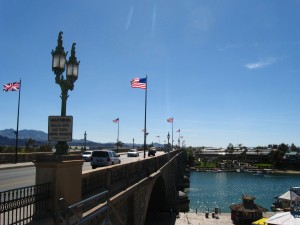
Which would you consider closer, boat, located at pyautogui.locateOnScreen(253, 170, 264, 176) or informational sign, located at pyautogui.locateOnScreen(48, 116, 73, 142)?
informational sign, located at pyautogui.locateOnScreen(48, 116, 73, 142)

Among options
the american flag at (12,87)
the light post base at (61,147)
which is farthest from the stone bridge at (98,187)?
the american flag at (12,87)

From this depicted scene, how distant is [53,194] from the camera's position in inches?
350

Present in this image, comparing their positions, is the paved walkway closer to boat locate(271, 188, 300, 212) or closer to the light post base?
boat locate(271, 188, 300, 212)

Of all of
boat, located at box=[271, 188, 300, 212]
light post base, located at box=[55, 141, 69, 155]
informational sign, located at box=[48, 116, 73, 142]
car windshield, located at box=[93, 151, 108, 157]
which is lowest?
boat, located at box=[271, 188, 300, 212]

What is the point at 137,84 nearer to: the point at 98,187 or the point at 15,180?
the point at 15,180

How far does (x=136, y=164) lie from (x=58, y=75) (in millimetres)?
12807

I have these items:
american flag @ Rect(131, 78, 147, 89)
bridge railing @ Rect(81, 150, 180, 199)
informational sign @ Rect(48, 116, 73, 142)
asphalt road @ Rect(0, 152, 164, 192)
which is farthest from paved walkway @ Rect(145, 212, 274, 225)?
informational sign @ Rect(48, 116, 73, 142)

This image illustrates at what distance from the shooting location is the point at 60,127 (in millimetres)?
9836

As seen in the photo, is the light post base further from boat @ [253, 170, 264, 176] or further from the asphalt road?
boat @ [253, 170, 264, 176]

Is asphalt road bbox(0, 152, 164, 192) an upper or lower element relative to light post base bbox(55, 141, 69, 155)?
lower

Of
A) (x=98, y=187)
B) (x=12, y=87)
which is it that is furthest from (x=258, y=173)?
(x=98, y=187)

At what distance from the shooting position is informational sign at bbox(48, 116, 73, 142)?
973 centimetres

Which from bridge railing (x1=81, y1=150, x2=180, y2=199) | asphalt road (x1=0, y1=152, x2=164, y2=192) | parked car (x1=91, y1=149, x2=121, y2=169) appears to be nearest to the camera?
bridge railing (x1=81, y1=150, x2=180, y2=199)

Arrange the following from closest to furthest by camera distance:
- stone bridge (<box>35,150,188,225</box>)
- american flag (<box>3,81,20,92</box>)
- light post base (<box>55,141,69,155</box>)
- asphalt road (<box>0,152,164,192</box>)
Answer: stone bridge (<box>35,150,188,225</box>) < light post base (<box>55,141,69,155</box>) < asphalt road (<box>0,152,164,192</box>) < american flag (<box>3,81,20,92</box>)
